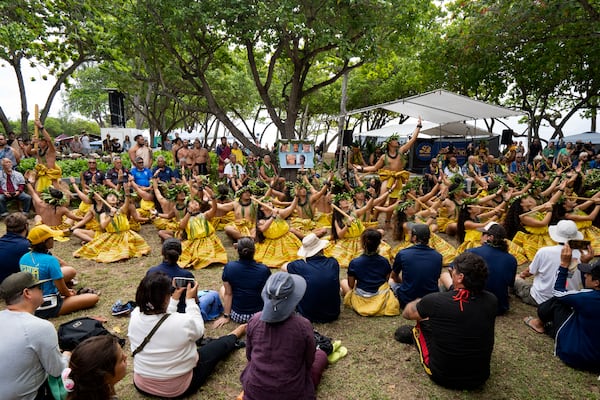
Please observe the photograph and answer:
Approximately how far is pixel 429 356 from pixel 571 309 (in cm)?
164

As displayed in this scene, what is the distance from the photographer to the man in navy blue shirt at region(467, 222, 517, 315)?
456 centimetres

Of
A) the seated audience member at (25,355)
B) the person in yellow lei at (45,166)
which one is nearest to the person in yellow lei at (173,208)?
the person in yellow lei at (45,166)

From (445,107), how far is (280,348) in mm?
11605

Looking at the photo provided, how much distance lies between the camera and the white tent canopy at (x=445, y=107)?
10954 mm

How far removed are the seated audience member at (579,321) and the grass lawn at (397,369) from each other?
135 millimetres

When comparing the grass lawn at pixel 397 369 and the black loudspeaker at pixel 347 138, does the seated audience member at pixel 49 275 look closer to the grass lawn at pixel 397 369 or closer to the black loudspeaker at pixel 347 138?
the grass lawn at pixel 397 369

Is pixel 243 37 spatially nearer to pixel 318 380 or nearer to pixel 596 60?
pixel 318 380

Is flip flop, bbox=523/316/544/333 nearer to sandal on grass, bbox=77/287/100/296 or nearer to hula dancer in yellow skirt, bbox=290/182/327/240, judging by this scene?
hula dancer in yellow skirt, bbox=290/182/327/240

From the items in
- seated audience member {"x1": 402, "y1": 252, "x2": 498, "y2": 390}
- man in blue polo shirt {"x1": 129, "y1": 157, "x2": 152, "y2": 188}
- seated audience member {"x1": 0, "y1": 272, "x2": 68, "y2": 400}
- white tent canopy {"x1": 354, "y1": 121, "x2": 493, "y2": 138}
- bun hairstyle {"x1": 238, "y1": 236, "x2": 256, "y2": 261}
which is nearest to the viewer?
seated audience member {"x1": 0, "y1": 272, "x2": 68, "y2": 400}

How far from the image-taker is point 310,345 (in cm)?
273

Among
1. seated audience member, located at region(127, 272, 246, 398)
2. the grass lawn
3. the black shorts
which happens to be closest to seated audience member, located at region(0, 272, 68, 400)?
seated audience member, located at region(127, 272, 246, 398)

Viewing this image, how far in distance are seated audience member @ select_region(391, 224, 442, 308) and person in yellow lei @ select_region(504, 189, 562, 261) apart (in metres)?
2.90

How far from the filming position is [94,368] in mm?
2279

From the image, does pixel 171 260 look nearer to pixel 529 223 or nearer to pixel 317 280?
pixel 317 280
